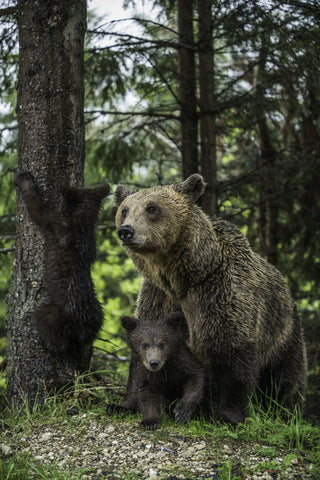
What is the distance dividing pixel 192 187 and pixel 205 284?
36.3 inches

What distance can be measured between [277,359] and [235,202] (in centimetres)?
439

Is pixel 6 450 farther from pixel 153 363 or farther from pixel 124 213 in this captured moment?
pixel 124 213

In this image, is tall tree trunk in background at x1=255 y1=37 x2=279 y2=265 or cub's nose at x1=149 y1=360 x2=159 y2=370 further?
tall tree trunk in background at x1=255 y1=37 x2=279 y2=265

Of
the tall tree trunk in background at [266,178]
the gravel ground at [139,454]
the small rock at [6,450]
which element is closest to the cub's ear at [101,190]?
the gravel ground at [139,454]

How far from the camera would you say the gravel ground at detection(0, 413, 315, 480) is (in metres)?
3.48

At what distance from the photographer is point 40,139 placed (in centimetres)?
481

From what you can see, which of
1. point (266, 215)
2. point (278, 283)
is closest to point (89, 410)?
point (278, 283)

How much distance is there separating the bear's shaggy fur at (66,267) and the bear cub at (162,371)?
0.41 metres

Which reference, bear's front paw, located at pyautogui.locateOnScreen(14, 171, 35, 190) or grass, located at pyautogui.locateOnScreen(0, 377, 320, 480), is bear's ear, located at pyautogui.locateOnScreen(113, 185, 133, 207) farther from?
grass, located at pyautogui.locateOnScreen(0, 377, 320, 480)

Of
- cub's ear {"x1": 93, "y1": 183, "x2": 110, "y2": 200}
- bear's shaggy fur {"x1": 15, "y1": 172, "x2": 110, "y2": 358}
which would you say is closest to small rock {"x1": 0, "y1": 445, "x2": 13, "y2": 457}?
bear's shaggy fur {"x1": 15, "y1": 172, "x2": 110, "y2": 358}

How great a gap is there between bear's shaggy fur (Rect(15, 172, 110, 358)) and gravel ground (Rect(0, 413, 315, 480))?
2.57 ft

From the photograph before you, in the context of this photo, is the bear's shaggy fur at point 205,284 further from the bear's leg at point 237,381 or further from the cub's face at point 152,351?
the cub's face at point 152,351

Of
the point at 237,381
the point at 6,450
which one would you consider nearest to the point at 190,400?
the point at 237,381

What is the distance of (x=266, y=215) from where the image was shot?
34.8ft
